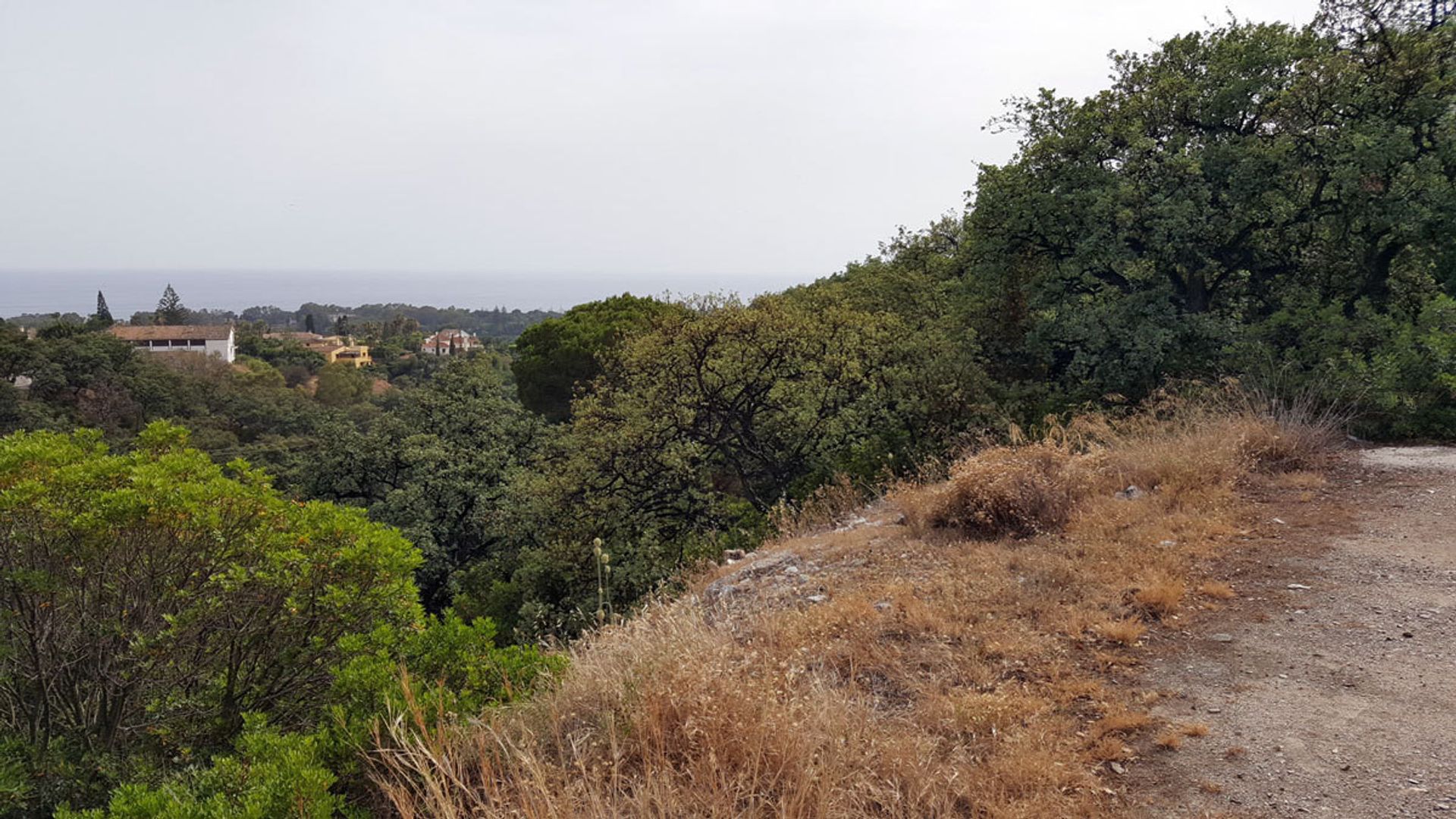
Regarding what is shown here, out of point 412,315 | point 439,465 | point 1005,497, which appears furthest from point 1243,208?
point 412,315

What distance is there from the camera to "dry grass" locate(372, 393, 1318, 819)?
257cm

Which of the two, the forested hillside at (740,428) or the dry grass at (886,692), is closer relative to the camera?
the dry grass at (886,692)

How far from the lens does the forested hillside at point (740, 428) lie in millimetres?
4211

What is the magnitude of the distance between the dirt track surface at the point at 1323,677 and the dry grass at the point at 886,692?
0.73 ft

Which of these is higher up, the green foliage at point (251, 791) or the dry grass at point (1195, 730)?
the green foliage at point (251, 791)

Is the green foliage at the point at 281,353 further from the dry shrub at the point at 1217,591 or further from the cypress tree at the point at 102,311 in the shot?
the dry shrub at the point at 1217,591

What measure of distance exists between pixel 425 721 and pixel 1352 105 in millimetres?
12229

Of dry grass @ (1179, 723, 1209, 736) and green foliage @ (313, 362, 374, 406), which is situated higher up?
dry grass @ (1179, 723, 1209, 736)

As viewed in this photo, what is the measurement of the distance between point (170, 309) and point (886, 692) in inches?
4598

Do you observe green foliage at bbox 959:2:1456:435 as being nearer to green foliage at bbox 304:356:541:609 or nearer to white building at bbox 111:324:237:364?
green foliage at bbox 304:356:541:609

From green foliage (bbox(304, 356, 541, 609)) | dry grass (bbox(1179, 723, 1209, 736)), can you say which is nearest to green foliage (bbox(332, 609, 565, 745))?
dry grass (bbox(1179, 723, 1209, 736))

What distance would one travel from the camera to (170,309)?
93500mm

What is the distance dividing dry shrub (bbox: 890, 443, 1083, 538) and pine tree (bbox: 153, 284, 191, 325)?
366 ft

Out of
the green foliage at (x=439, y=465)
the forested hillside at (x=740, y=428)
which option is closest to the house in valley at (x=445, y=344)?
the green foliage at (x=439, y=465)
